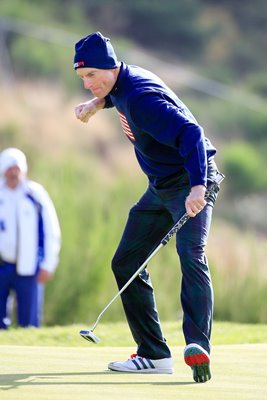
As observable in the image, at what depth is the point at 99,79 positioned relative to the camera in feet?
21.3

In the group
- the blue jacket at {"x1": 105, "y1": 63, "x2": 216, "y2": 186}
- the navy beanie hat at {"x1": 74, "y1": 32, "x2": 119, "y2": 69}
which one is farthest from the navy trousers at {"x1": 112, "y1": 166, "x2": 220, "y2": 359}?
the navy beanie hat at {"x1": 74, "y1": 32, "x2": 119, "y2": 69}

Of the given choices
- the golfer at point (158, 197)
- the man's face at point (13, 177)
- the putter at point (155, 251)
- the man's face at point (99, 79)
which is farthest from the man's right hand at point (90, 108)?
the man's face at point (13, 177)

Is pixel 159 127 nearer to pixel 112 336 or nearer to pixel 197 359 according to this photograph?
pixel 197 359

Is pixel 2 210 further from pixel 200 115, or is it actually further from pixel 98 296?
pixel 200 115

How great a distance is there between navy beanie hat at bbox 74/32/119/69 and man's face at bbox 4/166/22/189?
5.12 metres

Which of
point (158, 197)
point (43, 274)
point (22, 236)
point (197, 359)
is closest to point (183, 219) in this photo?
point (158, 197)

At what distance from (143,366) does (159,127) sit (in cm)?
129

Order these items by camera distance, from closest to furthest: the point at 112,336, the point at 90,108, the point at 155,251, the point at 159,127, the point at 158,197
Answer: the point at 159,127 < the point at 155,251 < the point at 158,197 < the point at 90,108 < the point at 112,336

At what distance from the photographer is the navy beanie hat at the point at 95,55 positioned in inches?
254

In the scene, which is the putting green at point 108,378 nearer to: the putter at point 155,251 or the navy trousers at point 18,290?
the putter at point 155,251

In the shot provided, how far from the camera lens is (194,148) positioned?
6.17 m

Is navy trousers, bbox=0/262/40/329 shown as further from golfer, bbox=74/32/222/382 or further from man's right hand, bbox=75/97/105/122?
golfer, bbox=74/32/222/382

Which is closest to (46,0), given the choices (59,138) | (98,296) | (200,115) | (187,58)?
(187,58)

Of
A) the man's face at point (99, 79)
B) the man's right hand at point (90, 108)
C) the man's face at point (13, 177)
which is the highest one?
the man's face at point (99, 79)
